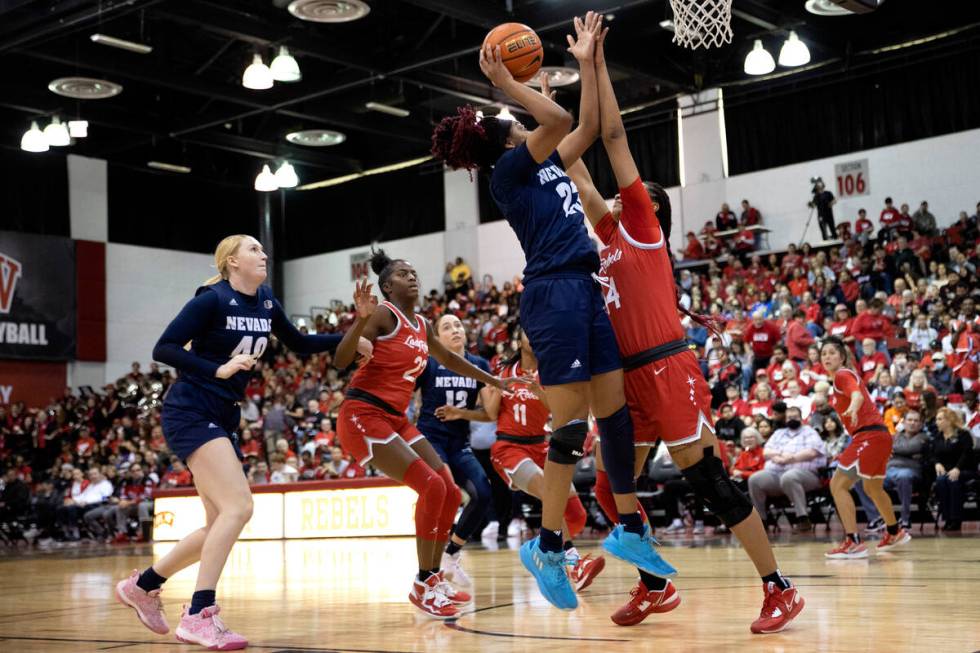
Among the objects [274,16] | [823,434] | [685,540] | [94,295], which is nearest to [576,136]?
[685,540]

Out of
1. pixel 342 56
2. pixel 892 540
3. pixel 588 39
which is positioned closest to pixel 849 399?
pixel 892 540

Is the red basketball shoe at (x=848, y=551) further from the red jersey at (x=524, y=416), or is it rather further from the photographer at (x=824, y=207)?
the photographer at (x=824, y=207)

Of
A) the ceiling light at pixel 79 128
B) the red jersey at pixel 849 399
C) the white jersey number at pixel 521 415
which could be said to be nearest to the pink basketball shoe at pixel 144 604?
the white jersey number at pixel 521 415

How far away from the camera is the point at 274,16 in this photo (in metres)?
19.1

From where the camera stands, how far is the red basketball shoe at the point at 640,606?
487 centimetres

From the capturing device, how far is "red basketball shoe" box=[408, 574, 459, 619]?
18.1 feet

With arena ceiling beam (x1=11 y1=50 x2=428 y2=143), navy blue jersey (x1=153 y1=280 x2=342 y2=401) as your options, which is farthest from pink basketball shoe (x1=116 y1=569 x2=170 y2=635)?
arena ceiling beam (x1=11 y1=50 x2=428 y2=143)

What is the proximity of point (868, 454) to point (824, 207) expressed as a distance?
41.8 feet

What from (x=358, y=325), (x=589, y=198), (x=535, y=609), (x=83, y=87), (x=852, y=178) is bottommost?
(x=535, y=609)

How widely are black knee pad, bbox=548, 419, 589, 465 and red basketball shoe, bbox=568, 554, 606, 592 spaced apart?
6.40 ft

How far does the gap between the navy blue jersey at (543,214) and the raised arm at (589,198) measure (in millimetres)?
248

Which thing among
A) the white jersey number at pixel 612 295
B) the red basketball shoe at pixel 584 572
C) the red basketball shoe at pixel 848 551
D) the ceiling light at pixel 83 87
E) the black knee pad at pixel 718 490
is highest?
the ceiling light at pixel 83 87

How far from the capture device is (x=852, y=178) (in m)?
21.6

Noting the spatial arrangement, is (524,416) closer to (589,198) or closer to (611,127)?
(589,198)
